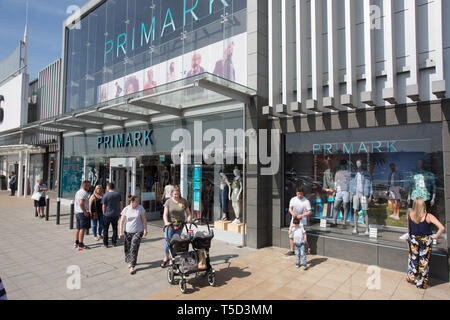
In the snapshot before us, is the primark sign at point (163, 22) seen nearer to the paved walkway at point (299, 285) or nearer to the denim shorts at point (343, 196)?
the denim shorts at point (343, 196)

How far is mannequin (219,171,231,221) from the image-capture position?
8.59 m

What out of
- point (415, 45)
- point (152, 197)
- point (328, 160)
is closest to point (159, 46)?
point (152, 197)

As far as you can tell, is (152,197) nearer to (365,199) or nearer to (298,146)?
(298,146)

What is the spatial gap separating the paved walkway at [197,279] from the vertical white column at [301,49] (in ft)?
12.7

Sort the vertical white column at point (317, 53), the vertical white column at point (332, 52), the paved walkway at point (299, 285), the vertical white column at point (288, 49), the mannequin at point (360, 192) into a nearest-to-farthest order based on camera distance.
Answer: the paved walkway at point (299, 285)
the vertical white column at point (332, 52)
the vertical white column at point (317, 53)
the mannequin at point (360, 192)
the vertical white column at point (288, 49)

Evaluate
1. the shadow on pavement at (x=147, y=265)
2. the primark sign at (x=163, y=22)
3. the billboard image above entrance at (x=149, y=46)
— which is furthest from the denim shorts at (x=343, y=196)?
the primark sign at (x=163, y=22)

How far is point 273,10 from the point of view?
25.6ft

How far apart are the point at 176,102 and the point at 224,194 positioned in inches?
129

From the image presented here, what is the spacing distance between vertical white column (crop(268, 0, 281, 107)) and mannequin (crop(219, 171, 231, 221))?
265 cm

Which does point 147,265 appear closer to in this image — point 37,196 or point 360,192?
point 360,192

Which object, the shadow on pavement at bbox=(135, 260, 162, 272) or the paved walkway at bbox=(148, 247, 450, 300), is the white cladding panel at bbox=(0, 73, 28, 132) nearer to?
the shadow on pavement at bbox=(135, 260, 162, 272)

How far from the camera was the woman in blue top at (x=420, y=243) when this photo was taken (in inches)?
195
